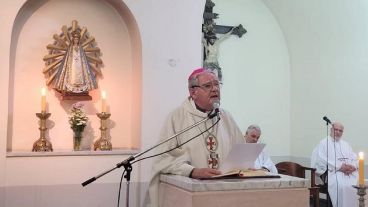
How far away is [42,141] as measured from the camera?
A: 523cm

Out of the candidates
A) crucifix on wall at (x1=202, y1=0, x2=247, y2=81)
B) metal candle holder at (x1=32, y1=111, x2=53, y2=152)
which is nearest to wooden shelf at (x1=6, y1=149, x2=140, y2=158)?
metal candle holder at (x1=32, y1=111, x2=53, y2=152)

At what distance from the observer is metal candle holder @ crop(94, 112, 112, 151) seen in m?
5.45

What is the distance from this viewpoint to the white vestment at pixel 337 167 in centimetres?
747

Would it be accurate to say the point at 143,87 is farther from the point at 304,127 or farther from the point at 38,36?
the point at 304,127

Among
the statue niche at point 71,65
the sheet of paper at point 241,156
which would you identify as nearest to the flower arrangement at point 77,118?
the statue niche at point 71,65

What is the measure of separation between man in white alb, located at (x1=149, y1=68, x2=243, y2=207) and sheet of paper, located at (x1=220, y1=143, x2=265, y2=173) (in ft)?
0.95

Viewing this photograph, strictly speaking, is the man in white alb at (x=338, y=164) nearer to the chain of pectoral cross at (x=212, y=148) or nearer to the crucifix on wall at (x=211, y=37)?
the crucifix on wall at (x=211, y=37)

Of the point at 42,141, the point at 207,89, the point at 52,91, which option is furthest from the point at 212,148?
the point at 52,91

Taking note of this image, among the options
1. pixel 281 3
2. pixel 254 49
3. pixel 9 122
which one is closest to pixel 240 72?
pixel 254 49

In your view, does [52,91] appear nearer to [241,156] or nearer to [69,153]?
[69,153]

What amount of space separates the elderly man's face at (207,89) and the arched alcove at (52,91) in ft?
6.31

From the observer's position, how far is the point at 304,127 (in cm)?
901

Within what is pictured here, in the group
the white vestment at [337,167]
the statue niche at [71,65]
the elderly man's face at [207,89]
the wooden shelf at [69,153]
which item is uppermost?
the statue niche at [71,65]

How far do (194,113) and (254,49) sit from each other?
5.57m
